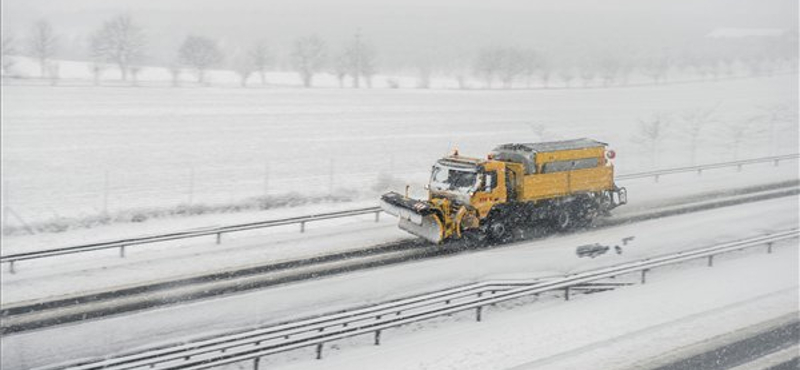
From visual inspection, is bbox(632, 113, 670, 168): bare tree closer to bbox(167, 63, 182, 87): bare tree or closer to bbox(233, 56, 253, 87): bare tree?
bbox(233, 56, 253, 87): bare tree

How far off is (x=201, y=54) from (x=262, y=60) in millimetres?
2202

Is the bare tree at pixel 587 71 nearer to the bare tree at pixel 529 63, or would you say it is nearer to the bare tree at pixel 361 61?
the bare tree at pixel 529 63

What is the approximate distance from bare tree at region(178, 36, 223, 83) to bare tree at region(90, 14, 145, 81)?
2.80 metres

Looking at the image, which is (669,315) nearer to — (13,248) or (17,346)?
(17,346)

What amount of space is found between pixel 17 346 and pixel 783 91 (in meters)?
19.3

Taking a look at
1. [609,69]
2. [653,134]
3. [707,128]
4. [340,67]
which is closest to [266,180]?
[340,67]

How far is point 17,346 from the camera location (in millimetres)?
10883

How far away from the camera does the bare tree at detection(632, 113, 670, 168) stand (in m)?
17.7

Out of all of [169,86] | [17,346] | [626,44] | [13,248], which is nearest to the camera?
[17,346]

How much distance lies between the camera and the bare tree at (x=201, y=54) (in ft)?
67.5

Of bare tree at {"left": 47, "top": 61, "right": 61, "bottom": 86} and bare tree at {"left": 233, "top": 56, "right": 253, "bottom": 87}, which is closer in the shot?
bare tree at {"left": 233, "top": 56, "right": 253, "bottom": 87}

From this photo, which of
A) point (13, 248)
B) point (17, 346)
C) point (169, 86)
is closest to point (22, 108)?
point (169, 86)

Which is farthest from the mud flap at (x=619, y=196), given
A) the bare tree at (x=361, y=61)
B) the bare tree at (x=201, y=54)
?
the bare tree at (x=201, y=54)

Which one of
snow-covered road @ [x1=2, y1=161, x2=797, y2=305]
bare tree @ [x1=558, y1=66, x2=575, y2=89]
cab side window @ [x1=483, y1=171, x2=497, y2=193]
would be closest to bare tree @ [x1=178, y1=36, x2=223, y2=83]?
snow-covered road @ [x1=2, y1=161, x2=797, y2=305]
